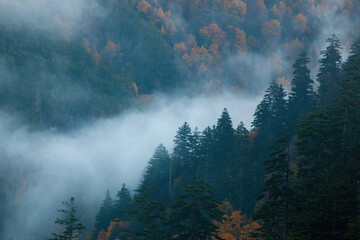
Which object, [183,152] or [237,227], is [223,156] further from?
[237,227]

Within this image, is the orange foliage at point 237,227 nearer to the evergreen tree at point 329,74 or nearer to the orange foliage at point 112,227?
the orange foliage at point 112,227

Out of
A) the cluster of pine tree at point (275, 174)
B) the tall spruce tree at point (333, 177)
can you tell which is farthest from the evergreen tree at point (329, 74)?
the tall spruce tree at point (333, 177)

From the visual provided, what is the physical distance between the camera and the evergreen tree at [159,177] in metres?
68.4

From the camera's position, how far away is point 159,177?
69375 mm

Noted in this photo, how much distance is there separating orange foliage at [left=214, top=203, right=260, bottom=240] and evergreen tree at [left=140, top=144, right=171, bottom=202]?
18922 mm

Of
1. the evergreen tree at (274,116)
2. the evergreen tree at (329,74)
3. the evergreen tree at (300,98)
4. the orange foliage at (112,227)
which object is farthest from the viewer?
the evergreen tree at (274,116)

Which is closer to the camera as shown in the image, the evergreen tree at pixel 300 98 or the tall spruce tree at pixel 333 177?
the tall spruce tree at pixel 333 177

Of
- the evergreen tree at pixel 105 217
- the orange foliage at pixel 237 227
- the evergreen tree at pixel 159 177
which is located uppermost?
the evergreen tree at pixel 159 177

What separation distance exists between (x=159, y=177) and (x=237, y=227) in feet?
73.8

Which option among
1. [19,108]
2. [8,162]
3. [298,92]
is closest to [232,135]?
[298,92]

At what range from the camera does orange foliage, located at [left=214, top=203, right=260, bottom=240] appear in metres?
47.8

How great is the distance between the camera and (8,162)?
158 meters

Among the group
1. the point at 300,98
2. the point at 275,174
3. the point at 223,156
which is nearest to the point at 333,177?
the point at 275,174

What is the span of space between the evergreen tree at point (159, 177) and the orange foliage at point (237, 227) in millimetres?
18922
